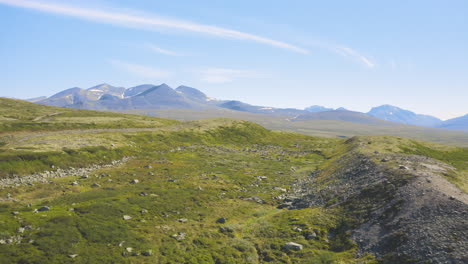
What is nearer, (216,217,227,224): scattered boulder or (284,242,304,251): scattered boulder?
(284,242,304,251): scattered boulder

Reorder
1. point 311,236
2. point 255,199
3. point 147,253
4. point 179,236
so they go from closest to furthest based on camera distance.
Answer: point 147,253 → point 179,236 → point 311,236 → point 255,199

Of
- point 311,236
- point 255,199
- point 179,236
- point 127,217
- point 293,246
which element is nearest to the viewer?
point 293,246

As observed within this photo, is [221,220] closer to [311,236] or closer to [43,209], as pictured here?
[311,236]

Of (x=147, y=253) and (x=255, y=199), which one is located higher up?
(x=147, y=253)

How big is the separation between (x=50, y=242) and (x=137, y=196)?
51.1ft

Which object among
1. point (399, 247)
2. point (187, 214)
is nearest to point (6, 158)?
point (187, 214)

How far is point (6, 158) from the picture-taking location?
47.8 m

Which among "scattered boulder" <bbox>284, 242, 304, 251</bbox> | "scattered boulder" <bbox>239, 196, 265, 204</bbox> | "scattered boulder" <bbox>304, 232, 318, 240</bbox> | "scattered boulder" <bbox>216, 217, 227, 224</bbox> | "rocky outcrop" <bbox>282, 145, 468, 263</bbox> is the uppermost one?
"rocky outcrop" <bbox>282, 145, 468, 263</bbox>

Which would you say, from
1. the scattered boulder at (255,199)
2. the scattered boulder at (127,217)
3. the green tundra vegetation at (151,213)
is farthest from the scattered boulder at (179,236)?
the scattered boulder at (255,199)

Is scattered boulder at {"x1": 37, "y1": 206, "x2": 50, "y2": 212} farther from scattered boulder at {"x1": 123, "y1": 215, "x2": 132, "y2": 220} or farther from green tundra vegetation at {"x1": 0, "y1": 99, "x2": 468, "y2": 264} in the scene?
scattered boulder at {"x1": 123, "y1": 215, "x2": 132, "y2": 220}

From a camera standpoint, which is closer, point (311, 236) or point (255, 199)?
point (311, 236)

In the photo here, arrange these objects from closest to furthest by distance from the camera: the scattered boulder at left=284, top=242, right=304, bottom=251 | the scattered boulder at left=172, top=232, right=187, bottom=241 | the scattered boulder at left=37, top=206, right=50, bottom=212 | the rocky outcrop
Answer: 1. the rocky outcrop
2. the scattered boulder at left=284, top=242, right=304, bottom=251
3. the scattered boulder at left=172, top=232, right=187, bottom=241
4. the scattered boulder at left=37, top=206, right=50, bottom=212

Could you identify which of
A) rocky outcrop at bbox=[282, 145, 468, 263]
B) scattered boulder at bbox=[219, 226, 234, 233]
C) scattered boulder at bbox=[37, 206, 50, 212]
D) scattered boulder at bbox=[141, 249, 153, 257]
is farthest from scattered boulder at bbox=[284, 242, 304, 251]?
scattered boulder at bbox=[37, 206, 50, 212]

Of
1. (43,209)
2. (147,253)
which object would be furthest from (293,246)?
(43,209)
